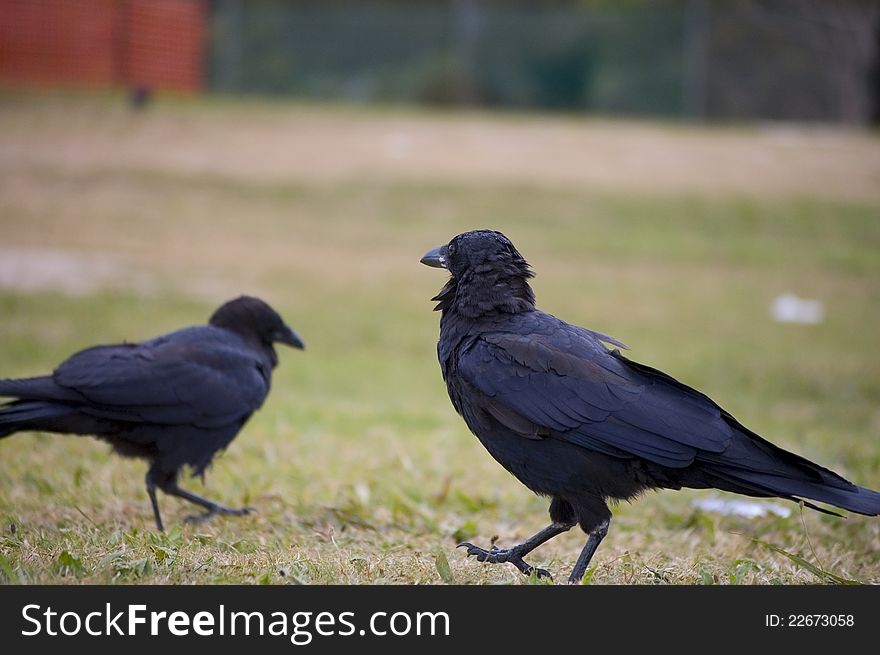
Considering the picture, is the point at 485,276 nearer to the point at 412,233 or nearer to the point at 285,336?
the point at 285,336

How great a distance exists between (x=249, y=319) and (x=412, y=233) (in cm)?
1180

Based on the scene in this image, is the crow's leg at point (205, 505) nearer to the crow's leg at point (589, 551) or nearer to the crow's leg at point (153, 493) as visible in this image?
the crow's leg at point (153, 493)

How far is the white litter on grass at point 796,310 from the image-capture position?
Result: 1470 centimetres

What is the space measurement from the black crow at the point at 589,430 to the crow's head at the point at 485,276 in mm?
25

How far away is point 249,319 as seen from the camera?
643 centimetres

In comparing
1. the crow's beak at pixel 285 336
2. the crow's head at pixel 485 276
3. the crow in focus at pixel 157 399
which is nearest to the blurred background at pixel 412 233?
the crow in focus at pixel 157 399

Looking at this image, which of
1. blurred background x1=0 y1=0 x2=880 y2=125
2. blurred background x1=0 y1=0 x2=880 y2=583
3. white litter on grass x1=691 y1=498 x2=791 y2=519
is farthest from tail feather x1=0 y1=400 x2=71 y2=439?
blurred background x1=0 y1=0 x2=880 y2=125

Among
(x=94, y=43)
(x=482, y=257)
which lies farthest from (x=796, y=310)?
(x=94, y=43)

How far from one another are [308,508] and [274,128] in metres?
19.1

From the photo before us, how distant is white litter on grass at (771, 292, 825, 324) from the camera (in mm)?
14695

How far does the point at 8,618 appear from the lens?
3.73 metres

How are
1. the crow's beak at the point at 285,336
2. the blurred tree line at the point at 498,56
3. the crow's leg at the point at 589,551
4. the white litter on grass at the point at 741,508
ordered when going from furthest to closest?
1. the blurred tree line at the point at 498,56
2. the crow's beak at the point at 285,336
3. the white litter on grass at the point at 741,508
4. the crow's leg at the point at 589,551

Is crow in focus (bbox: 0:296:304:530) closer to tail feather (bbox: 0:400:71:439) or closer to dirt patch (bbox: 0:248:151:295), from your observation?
tail feather (bbox: 0:400:71:439)

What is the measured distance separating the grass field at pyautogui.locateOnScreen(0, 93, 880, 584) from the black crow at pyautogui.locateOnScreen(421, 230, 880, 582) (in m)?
0.36
